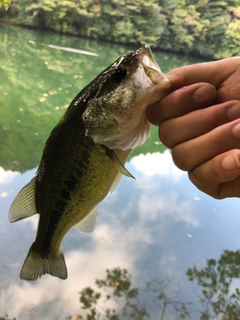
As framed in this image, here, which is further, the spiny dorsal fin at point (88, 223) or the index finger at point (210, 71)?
the spiny dorsal fin at point (88, 223)

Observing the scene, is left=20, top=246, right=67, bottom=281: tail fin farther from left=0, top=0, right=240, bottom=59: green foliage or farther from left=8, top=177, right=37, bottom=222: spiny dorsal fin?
left=0, top=0, right=240, bottom=59: green foliage

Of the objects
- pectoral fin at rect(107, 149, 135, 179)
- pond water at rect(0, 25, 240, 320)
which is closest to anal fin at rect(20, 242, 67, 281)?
pectoral fin at rect(107, 149, 135, 179)

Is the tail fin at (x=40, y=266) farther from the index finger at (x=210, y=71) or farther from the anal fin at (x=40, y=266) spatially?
the index finger at (x=210, y=71)

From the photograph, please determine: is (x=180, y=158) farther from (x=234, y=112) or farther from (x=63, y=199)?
(x=63, y=199)

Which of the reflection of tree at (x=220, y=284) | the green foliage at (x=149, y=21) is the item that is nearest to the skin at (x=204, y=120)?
the reflection of tree at (x=220, y=284)

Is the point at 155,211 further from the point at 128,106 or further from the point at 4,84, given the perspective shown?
the point at 4,84

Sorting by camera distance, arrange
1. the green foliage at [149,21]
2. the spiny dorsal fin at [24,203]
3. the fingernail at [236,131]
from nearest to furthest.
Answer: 1. the fingernail at [236,131]
2. the spiny dorsal fin at [24,203]
3. the green foliage at [149,21]

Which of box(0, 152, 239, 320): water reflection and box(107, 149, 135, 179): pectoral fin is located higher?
box(107, 149, 135, 179): pectoral fin
